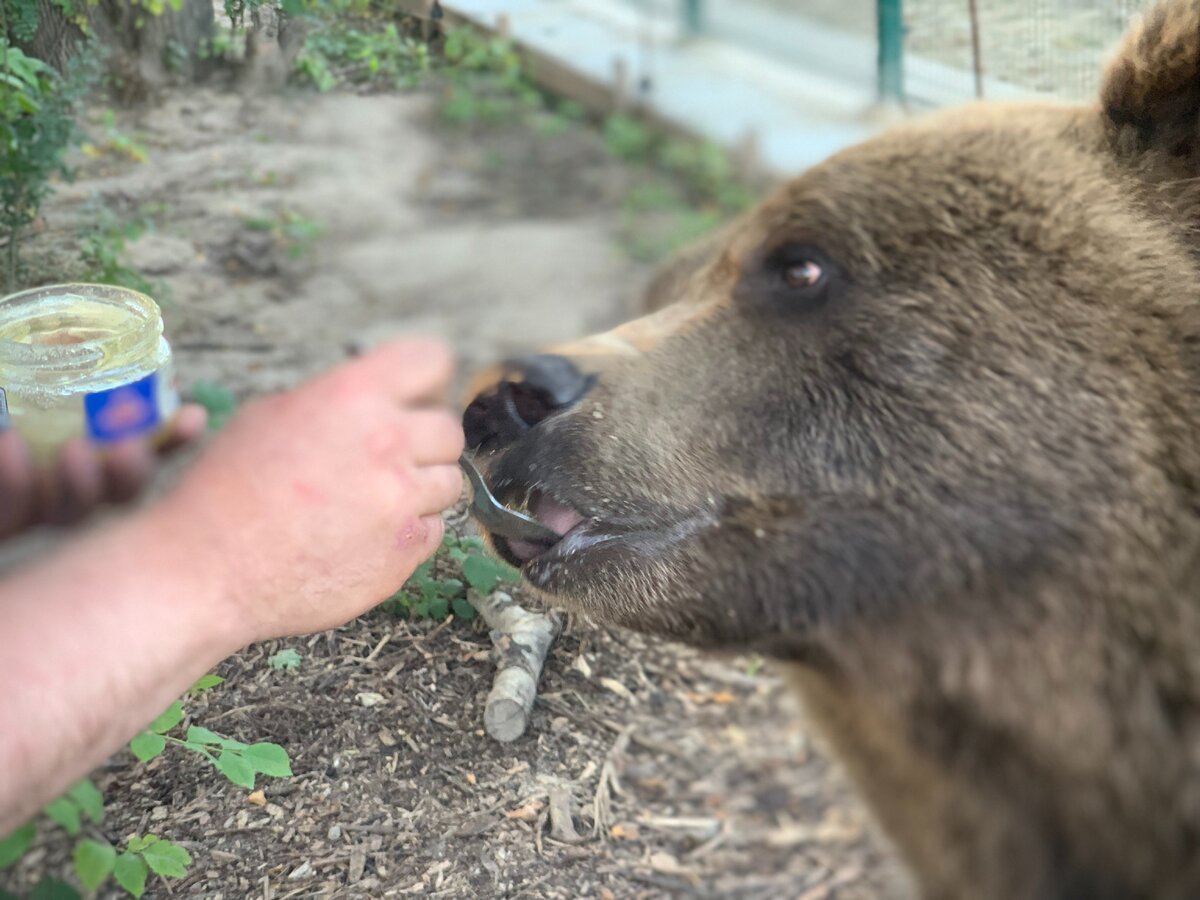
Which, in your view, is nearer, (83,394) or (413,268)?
(83,394)

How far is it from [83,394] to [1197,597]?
61.6 inches

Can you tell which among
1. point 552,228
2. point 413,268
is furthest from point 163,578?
point 552,228

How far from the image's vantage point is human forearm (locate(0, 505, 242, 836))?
1.15m

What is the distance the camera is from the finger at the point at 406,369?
134 cm

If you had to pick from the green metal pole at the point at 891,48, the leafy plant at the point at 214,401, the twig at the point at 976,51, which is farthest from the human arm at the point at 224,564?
the green metal pole at the point at 891,48

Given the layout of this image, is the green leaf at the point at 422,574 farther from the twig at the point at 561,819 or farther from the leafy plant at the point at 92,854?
the leafy plant at the point at 92,854

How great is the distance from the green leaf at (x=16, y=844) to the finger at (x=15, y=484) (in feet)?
1.37

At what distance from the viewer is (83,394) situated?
1517 mm

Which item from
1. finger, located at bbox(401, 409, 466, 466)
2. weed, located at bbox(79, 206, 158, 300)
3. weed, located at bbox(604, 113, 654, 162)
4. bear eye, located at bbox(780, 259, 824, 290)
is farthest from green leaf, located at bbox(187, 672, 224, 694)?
weed, located at bbox(604, 113, 654, 162)

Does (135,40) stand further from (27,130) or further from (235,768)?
(235,768)

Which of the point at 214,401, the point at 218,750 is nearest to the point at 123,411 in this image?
the point at 218,750

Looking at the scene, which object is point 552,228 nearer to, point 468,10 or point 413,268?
point 413,268

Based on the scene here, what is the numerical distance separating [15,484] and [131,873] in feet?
2.38

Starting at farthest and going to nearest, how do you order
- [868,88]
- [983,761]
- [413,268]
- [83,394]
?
[868,88] < [413,268] < [983,761] < [83,394]
